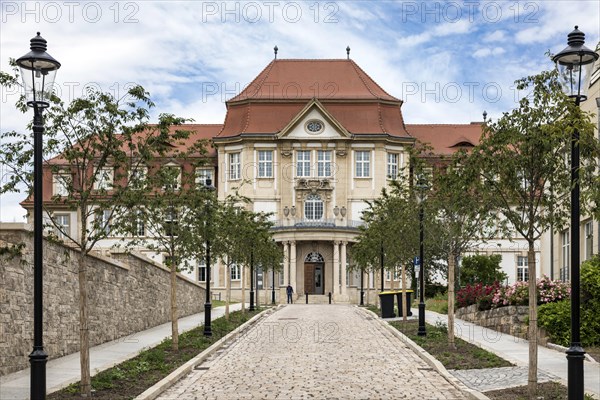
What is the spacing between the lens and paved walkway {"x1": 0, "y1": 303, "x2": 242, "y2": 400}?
1331cm

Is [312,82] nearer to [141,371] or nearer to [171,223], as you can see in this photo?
[171,223]

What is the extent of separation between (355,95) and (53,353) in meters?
55.0

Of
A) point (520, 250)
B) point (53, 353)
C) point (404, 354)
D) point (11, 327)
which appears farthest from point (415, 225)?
point (520, 250)

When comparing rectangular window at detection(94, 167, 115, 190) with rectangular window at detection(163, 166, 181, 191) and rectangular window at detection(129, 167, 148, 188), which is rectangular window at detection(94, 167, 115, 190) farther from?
rectangular window at detection(163, 166, 181, 191)

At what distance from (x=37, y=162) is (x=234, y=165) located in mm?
60160

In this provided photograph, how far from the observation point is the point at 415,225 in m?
25.5

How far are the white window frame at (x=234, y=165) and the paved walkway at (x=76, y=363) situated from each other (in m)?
44.0

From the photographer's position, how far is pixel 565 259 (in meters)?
33.8

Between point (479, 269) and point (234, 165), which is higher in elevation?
point (234, 165)

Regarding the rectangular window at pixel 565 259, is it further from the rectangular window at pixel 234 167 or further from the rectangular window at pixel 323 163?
the rectangular window at pixel 234 167

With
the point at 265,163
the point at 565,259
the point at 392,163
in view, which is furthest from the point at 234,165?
the point at 565,259

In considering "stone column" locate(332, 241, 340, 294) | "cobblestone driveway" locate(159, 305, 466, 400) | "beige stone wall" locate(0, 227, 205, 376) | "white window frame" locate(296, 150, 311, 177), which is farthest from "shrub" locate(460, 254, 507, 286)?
"cobblestone driveway" locate(159, 305, 466, 400)

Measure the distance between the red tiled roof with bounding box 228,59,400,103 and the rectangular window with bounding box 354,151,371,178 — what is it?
4.48 m

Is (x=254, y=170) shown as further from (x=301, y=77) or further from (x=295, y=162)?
(x=301, y=77)
